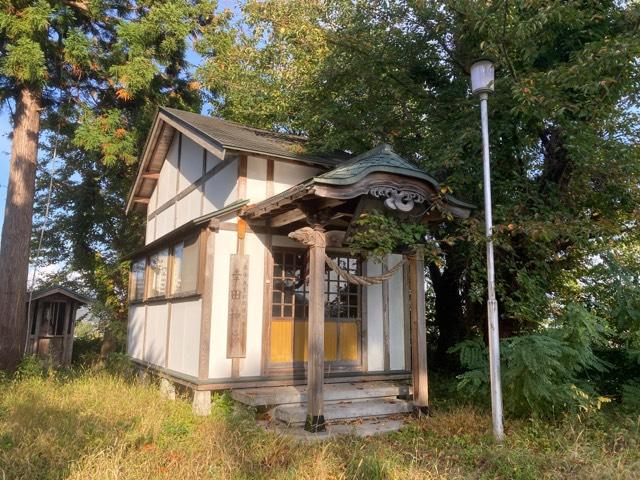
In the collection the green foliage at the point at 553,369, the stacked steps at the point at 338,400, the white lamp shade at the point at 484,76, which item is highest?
the white lamp shade at the point at 484,76

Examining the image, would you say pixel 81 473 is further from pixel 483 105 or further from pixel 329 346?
pixel 483 105

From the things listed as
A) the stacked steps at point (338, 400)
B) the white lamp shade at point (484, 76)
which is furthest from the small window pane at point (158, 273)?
the white lamp shade at point (484, 76)

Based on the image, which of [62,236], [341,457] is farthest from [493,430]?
[62,236]

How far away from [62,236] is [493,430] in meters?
20.1

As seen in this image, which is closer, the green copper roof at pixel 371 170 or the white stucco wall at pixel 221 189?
the green copper roof at pixel 371 170

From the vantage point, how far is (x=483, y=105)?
647cm

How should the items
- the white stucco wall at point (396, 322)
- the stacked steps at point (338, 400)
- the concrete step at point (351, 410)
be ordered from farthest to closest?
the white stucco wall at point (396, 322)
the stacked steps at point (338, 400)
the concrete step at point (351, 410)

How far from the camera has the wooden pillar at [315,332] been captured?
658 cm

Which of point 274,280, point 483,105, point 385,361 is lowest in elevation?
point 385,361

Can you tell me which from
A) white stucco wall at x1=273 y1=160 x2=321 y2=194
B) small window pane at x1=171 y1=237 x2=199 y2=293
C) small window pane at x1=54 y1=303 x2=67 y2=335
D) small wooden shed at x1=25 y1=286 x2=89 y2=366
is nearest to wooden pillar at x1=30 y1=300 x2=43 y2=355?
small wooden shed at x1=25 y1=286 x2=89 y2=366

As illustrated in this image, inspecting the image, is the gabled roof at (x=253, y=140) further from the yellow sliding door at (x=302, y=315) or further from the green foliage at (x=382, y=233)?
the green foliage at (x=382, y=233)

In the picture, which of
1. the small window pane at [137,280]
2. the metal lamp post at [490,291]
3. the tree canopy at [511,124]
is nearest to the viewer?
the metal lamp post at [490,291]

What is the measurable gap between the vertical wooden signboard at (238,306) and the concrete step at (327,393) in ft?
2.27

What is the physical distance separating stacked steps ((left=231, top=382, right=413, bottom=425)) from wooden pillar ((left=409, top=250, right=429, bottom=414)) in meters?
0.29
